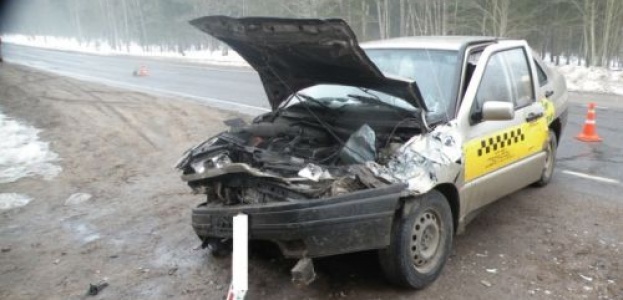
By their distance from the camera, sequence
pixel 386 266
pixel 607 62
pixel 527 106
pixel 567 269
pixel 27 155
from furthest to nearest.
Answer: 1. pixel 607 62
2. pixel 27 155
3. pixel 527 106
4. pixel 567 269
5. pixel 386 266

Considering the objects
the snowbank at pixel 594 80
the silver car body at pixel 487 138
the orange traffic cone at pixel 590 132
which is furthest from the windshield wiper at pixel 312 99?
the snowbank at pixel 594 80

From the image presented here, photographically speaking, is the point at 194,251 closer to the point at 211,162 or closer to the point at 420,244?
the point at 211,162

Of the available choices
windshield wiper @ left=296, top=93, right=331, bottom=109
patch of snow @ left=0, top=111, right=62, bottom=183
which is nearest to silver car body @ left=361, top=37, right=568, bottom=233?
windshield wiper @ left=296, top=93, right=331, bottom=109

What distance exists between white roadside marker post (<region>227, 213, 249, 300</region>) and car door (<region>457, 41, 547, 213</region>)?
1.72 metres

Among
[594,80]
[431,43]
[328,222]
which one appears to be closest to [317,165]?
[328,222]

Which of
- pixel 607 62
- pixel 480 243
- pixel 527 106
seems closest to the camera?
pixel 480 243

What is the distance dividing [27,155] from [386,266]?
662 cm

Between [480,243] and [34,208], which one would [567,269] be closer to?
[480,243]

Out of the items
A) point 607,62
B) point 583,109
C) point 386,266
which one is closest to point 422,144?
point 386,266

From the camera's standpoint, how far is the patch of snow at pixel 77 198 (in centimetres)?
610

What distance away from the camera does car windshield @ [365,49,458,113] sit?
4.21m

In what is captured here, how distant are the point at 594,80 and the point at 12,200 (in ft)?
59.4

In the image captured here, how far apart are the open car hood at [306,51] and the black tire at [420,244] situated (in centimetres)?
76

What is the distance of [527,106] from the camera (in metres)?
5.05
